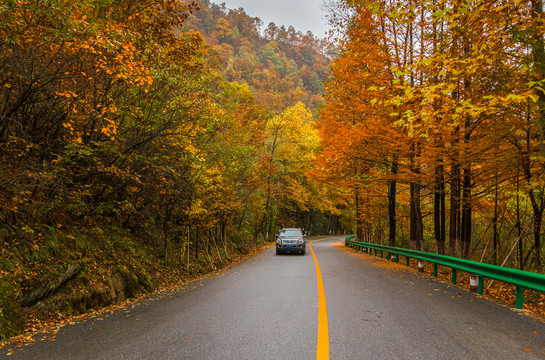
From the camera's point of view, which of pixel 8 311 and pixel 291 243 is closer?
pixel 8 311

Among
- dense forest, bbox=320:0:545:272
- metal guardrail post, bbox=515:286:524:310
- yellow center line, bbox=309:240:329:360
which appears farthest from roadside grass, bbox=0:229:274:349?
metal guardrail post, bbox=515:286:524:310

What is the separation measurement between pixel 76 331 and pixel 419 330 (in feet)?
16.4

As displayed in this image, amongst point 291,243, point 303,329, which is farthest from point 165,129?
point 291,243

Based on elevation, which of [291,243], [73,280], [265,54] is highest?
[265,54]

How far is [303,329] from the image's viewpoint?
170 inches

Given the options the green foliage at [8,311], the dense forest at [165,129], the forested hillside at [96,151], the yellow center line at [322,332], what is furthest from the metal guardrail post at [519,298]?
the green foliage at [8,311]

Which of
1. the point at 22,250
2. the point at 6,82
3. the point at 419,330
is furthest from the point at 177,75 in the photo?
the point at 419,330

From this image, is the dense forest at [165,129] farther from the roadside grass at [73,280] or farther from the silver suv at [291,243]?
the silver suv at [291,243]

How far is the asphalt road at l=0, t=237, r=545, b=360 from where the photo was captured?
3.58 metres

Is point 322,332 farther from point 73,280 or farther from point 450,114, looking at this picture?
point 73,280

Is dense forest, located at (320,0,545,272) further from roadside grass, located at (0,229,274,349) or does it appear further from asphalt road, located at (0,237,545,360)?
roadside grass, located at (0,229,274,349)

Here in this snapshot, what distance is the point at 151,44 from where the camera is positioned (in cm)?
805

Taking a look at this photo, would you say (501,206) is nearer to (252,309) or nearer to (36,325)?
(252,309)

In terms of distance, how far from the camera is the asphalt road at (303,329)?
3582 mm
